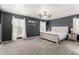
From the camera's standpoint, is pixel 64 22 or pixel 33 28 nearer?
pixel 64 22

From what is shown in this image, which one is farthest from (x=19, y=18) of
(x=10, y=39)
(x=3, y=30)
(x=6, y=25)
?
(x=10, y=39)

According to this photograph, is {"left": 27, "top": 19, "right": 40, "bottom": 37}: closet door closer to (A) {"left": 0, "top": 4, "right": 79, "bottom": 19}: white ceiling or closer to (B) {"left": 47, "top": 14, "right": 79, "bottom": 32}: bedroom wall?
(B) {"left": 47, "top": 14, "right": 79, "bottom": 32}: bedroom wall

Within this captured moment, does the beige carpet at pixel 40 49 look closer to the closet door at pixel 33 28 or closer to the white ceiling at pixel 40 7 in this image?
the white ceiling at pixel 40 7

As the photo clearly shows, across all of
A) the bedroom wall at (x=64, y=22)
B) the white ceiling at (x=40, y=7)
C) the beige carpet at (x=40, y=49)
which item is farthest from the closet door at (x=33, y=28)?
the beige carpet at (x=40, y=49)

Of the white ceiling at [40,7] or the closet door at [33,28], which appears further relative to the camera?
the closet door at [33,28]

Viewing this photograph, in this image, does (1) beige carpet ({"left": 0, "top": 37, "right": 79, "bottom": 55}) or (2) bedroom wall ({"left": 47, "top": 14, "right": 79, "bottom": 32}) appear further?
(2) bedroom wall ({"left": 47, "top": 14, "right": 79, "bottom": 32})

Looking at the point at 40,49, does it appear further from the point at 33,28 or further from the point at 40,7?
the point at 33,28

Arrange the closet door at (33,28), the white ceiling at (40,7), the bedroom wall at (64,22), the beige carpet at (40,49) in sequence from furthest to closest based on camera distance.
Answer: the closet door at (33,28) < the bedroom wall at (64,22) < the white ceiling at (40,7) < the beige carpet at (40,49)

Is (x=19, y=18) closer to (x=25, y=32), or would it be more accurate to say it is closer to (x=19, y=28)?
(x=19, y=28)

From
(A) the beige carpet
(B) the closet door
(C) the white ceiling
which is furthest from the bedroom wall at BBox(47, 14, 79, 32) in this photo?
(A) the beige carpet

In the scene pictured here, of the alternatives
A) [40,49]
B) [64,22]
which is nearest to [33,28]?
[64,22]

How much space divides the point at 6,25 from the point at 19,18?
1.42m

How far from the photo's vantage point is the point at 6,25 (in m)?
4.74

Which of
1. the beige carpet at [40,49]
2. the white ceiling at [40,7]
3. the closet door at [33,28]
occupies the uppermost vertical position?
the white ceiling at [40,7]
